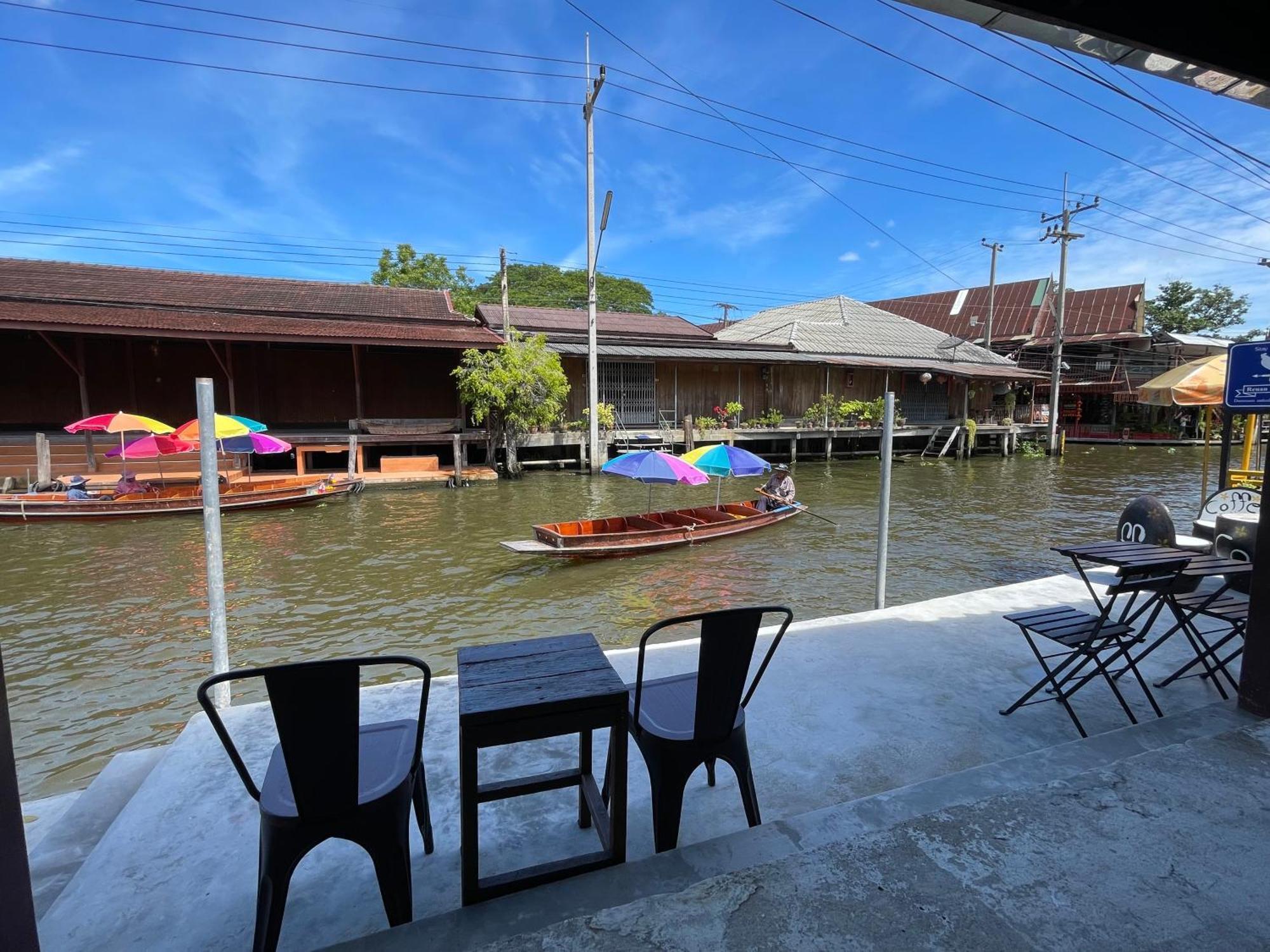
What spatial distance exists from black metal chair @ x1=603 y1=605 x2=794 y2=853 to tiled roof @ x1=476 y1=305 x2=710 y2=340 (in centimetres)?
2073

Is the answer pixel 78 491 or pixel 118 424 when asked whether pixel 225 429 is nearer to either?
pixel 118 424

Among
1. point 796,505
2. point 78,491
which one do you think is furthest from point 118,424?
point 796,505

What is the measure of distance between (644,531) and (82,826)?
7.41 m

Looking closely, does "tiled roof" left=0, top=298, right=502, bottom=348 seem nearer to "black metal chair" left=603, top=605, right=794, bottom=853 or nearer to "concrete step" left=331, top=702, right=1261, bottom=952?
"black metal chair" left=603, top=605, right=794, bottom=853

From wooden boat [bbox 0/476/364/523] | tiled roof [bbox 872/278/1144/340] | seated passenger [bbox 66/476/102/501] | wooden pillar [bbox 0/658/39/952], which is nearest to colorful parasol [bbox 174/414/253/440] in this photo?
wooden boat [bbox 0/476/364/523]

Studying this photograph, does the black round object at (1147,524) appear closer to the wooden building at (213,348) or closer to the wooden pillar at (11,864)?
the wooden pillar at (11,864)

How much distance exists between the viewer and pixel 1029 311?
35.9m

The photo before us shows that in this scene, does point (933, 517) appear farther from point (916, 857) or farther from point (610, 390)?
point (916, 857)

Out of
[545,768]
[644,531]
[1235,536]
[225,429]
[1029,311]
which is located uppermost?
[1029,311]

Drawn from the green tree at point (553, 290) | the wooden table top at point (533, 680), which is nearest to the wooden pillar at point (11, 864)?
the wooden table top at point (533, 680)

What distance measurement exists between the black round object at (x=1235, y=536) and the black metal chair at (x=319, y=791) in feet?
23.7

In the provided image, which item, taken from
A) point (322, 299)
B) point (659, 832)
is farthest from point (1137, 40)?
point (322, 299)

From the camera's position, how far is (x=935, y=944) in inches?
64.9

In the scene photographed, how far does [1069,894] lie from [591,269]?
58.5 feet
